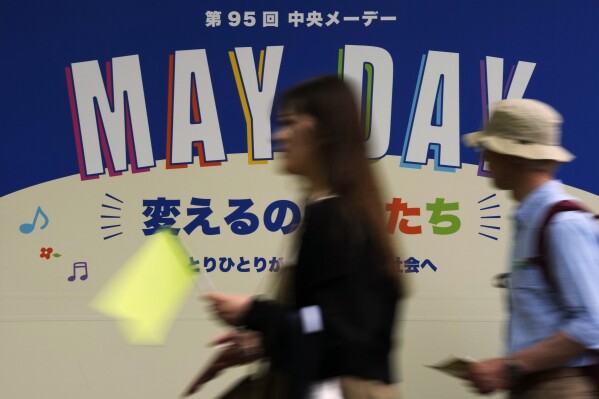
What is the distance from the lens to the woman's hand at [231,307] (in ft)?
5.63

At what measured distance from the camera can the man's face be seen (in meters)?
2.06

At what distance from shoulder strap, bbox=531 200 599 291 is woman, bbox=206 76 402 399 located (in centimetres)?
42

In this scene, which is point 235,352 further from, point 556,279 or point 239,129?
point 239,129

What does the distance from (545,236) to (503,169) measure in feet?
0.89

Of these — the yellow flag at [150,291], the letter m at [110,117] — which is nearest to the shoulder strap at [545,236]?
the yellow flag at [150,291]

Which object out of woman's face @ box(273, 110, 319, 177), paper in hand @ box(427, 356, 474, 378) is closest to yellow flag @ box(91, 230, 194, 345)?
woman's face @ box(273, 110, 319, 177)

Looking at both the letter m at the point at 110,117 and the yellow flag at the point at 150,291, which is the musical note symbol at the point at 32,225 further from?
the yellow flag at the point at 150,291

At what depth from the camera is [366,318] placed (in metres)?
1.62

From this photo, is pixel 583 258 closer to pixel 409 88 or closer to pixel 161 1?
pixel 409 88

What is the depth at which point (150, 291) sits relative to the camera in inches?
72.4

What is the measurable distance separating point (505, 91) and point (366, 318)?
6.85 ft

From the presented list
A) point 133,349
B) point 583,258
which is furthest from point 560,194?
point 133,349

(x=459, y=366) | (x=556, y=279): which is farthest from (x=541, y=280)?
(x=459, y=366)

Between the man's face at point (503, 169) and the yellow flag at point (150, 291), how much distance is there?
0.87 metres
